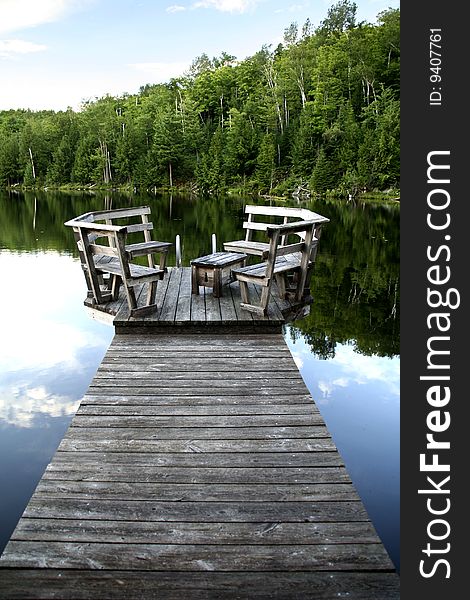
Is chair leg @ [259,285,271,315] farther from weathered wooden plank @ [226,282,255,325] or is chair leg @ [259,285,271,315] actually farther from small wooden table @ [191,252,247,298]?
small wooden table @ [191,252,247,298]

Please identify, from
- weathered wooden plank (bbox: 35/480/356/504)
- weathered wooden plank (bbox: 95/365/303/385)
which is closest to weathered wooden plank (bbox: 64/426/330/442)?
weathered wooden plank (bbox: 35/480/356/504)

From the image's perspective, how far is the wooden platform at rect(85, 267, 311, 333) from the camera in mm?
6473

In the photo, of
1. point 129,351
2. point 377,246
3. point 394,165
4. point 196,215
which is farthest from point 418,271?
point 394,165

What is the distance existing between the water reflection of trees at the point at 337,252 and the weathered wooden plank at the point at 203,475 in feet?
16.0

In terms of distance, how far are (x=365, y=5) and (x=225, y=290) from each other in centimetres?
6005

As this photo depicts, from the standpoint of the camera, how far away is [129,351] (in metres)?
5.89

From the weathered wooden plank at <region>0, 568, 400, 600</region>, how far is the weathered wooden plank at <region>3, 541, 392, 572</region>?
0.13 feet

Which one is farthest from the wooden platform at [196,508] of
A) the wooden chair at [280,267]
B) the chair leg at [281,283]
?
the chair leg at [281,283]

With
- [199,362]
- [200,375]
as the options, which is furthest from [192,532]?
[199,362]

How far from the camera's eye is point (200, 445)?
3.82 meters

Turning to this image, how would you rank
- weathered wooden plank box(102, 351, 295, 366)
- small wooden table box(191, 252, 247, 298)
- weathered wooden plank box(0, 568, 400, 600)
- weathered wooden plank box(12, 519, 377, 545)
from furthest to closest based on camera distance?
1. small wooden table box(191, 252, 247, 298)
2. weathered wooden plank box(102, 351, 295, 366)
3. weathered wooden plank box(12, 519, 377, 545)
4. weathered wooden plank box(0, 568, 400, 600)

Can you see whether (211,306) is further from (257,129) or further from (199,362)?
(257,129)

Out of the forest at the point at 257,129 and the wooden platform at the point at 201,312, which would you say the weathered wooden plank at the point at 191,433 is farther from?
the forest at the point at 257,129

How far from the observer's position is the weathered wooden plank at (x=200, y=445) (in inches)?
148
